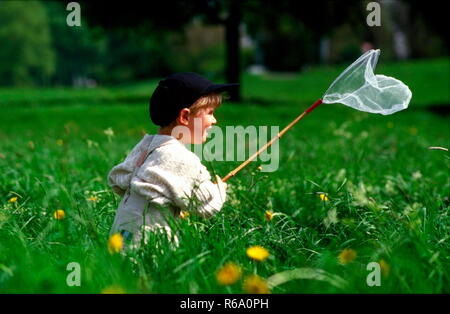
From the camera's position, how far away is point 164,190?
98.6 inches

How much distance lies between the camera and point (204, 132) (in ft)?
9.05

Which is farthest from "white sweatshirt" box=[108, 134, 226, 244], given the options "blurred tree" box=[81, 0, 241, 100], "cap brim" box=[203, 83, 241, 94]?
"blurred tree" box=[81, 0, 241, 100]

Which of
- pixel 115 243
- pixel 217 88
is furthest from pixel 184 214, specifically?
pixel 115 243

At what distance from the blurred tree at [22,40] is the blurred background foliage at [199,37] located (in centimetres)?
9

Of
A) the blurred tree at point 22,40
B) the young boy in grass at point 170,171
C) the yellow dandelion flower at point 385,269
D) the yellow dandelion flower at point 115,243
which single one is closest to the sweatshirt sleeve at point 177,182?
the young boy in grass at point 170,171

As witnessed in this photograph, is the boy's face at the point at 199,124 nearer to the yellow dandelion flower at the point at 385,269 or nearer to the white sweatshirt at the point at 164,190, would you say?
the white sweatshirt at the point at 164,190

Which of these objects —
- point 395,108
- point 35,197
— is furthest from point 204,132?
point 35,197

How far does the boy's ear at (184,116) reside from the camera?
266cm

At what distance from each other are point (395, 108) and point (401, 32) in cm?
4527

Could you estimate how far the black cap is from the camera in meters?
2.63

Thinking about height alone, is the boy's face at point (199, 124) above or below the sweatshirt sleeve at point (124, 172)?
above

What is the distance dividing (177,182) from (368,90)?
3.12ft

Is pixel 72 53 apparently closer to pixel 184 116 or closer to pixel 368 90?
pixel 184 116
